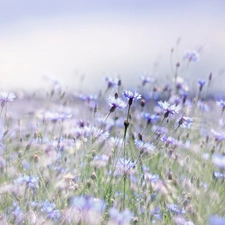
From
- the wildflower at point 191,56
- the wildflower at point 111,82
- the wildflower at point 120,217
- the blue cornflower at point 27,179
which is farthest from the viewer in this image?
the wildflower at point 191,56

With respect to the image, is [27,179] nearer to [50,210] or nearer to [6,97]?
[50,210]

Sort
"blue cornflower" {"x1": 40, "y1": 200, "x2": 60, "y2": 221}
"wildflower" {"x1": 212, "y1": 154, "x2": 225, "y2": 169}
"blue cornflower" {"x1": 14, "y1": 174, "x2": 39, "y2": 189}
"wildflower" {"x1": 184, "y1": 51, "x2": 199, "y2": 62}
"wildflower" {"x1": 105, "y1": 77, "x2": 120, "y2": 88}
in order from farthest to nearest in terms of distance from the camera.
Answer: "wildflower" {"x1": 184, "y1": 51, "x2": 199, "y2": 62}
"wildflower" {"x1": 105, "y1": 77, "x2": 120, "y2": 88}
"wildflower" {"x1": 212, "y1": 154, "x2": 225, "y2": 169}
"blue cornflower" {"x1": 14, "y1": 174, "x2": 39, "y2": 189}
"blue cornflower" {"x1": 40, "y1": 200, "x2": 60, "y2": 221}

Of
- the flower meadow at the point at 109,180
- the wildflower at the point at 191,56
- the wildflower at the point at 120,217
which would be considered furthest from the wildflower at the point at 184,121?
the wildflower at the point at 191,56

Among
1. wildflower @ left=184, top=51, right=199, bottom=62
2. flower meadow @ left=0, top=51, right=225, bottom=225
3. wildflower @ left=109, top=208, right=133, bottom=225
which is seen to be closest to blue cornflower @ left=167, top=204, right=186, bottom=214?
flower meadow @ left=0, top=51, right=225, bottom=225

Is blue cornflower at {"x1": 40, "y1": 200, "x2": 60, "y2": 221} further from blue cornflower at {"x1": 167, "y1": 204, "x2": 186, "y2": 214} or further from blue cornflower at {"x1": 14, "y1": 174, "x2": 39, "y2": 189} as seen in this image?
blue cornflower at {"x1": 167, "y1": 204, "x2": 186, "y2": 214}

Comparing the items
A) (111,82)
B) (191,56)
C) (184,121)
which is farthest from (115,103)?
(191,56)

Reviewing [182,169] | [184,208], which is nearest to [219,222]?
[184,208]

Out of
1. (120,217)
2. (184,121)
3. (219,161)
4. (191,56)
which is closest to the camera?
(120,217)

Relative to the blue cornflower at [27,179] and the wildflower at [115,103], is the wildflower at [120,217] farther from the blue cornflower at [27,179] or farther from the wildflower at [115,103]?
the wildflower at [115,103]
